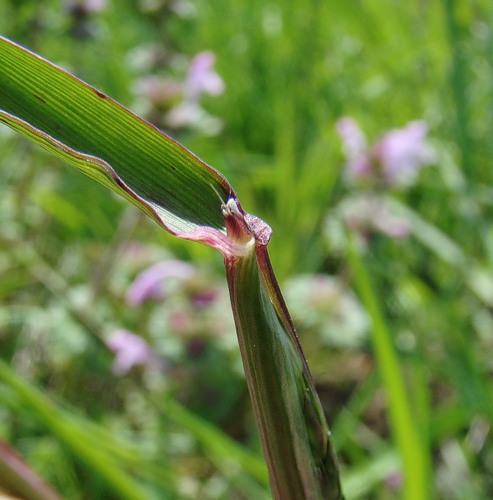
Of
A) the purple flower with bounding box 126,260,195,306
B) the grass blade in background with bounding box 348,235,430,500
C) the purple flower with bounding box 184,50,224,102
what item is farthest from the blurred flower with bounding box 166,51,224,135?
the grass blade in background with bounding box 348,235,430,500

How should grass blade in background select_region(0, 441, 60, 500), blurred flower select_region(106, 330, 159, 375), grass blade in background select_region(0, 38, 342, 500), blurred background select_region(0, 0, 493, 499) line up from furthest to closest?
blurred flower select_region(106, 330, 159, 375), blurred background select_region(0, 0, 493, 499), grass blade in background select_region(0, 441, 60, 500), grass blade in background select_region(0, 38, 342, 500)

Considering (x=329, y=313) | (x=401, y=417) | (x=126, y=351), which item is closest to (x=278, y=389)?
(x=401, y=417)

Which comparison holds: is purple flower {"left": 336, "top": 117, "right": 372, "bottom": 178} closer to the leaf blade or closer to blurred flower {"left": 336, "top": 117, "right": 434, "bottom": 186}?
blurred flower {"left": 336, "top": 117, "right": 434, "bottom": 186}

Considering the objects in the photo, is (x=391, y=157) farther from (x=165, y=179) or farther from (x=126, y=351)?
(x=165, y=179)

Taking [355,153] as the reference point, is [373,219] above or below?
below

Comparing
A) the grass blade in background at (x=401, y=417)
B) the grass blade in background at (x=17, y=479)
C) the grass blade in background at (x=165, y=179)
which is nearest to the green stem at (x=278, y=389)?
the grass blade in background at (x=165, y=179)

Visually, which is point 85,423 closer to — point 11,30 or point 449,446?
A: point 449,446
